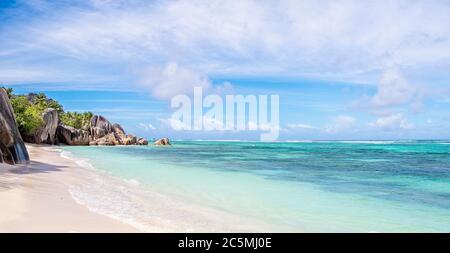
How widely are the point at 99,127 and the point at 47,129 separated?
23.2 meters

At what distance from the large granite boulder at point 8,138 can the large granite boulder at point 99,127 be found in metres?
64.5

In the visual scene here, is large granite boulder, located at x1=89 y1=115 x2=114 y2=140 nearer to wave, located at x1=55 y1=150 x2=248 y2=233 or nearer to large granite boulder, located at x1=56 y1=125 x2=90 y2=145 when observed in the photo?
large granite boulder, located at x1=56 y1=125 x2=90 y2=145

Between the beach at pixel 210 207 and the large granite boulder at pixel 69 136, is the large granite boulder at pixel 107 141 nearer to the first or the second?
the large granite boulder at pixel 69 136

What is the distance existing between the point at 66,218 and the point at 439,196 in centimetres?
1365

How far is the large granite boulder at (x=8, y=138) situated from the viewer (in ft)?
54.2

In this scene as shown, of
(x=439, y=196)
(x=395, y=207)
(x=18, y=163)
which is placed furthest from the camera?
(x=18, y=163)

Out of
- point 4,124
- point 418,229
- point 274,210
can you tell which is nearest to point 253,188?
point 274,210

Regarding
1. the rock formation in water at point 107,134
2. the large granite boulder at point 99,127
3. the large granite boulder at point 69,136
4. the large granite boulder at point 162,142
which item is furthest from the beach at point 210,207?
the large granite boulder at point 162,142

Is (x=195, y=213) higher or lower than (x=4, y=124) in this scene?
lower

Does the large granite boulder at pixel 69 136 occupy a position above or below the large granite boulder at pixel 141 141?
above

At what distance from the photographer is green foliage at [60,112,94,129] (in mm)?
82562

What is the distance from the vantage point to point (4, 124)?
16.5m
